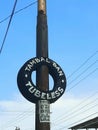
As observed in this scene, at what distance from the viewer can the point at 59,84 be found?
9.70 m

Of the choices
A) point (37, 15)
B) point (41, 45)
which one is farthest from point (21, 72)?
point (37, 15)

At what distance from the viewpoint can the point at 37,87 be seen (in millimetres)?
9422

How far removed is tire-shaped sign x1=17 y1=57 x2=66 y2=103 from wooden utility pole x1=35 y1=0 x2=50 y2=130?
116 mm

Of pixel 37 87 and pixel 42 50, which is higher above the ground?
pixel 42 50

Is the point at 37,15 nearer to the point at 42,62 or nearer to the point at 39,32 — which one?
the point at 39,32

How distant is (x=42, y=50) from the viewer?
985 centimetres

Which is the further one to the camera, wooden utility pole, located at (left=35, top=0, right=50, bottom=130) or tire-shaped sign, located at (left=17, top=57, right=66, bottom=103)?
tire-shaped sign, located at (left=17, top=57, right=66, bottom=103)

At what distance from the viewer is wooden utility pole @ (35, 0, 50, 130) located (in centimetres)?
920

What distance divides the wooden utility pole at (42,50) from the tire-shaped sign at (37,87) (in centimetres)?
12

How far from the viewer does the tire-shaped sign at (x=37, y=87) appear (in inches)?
369

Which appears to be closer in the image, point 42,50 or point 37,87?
point 37,87

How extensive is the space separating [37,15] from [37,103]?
240cm

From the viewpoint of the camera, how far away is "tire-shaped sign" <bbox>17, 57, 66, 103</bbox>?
30.8 feet

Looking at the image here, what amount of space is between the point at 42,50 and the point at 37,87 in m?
0.97
